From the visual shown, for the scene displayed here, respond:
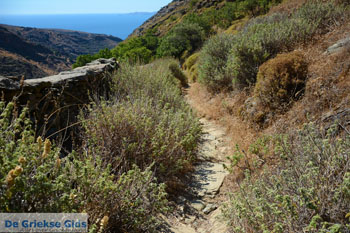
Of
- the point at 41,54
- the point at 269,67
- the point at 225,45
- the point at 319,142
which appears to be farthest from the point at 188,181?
the point at 41,54

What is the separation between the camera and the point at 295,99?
15.2ft

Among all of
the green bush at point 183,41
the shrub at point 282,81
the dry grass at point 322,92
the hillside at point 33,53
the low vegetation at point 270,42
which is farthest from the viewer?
the green bush at point 183,41

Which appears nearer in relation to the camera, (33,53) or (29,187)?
(29,187)

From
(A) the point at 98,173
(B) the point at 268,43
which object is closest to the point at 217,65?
(B) the point at 268,43

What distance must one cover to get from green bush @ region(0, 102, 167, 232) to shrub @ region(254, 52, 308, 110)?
3.50m

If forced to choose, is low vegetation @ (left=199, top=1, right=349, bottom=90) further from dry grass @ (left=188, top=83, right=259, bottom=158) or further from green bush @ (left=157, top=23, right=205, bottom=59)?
green bush @ (left=157, top=23, right=205, bottom=59)

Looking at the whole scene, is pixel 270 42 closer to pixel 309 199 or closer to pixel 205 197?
pixel 205 197

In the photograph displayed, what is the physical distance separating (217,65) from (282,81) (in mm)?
3520

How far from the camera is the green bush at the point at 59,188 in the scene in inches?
58.2

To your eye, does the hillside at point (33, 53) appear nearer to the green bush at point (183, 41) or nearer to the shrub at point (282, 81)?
the shrub at point (282, 81)

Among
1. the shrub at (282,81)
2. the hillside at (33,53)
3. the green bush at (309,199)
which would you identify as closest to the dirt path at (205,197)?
the green bush at (309,199)

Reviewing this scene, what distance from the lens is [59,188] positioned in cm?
164

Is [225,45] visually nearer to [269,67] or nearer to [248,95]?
[248,95]

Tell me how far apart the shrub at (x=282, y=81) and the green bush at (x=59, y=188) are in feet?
11.5
